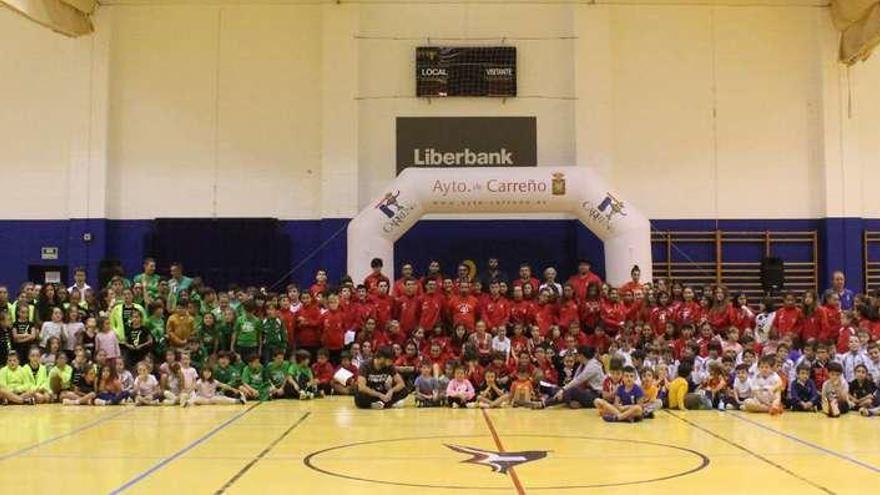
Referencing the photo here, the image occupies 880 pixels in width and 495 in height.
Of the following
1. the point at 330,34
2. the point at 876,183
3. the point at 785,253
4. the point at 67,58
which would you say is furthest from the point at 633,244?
the point at 67,58

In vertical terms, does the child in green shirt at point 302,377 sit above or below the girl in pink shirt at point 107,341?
below

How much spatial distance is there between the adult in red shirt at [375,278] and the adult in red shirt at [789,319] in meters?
7.77

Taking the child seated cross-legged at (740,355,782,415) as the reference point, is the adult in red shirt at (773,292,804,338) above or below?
above

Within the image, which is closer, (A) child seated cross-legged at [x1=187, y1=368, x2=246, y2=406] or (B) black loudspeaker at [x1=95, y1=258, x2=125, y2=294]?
(A) child seated cross-legged at [x1=187, y1=368, x2=246, y2=406]

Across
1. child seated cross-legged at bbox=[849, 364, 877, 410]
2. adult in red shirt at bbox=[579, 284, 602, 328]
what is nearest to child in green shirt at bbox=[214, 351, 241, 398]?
adult in red shirt at bbox=[579, 284, 602, 328]

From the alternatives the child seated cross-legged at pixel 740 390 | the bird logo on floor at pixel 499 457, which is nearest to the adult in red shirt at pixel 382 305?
the child seated cross-legged at pixel 740 390

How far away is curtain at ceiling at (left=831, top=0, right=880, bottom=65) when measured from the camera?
21125 mm

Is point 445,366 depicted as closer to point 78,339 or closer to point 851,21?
point 78,339

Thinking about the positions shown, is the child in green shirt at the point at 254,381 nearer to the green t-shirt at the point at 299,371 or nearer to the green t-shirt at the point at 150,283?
the green t-shirt at the point at 299,371

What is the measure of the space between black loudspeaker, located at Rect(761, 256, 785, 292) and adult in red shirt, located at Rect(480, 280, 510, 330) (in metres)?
7.30

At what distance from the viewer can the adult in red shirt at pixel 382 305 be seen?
1792 centimetres

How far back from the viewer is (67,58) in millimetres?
23250

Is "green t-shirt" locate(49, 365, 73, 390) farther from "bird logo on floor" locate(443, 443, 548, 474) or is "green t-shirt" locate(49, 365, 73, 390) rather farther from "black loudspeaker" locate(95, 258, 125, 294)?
"bird logo on floor" locate(443, 443, 548, 474)

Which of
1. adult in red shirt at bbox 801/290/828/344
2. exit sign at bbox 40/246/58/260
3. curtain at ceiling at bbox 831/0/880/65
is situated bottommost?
adult in red shirt at bbox 801/290/828/344
